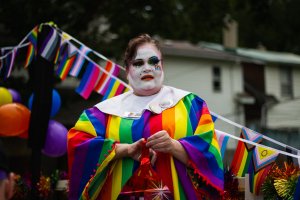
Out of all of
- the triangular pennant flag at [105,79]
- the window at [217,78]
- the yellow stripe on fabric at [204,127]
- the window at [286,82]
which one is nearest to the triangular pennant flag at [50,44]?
the triangular pennant flag at [105,79]

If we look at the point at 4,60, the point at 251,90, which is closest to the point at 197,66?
the point at 251,90

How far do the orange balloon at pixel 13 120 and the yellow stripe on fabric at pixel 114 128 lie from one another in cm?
288

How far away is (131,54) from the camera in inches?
138

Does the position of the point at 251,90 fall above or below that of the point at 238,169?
above

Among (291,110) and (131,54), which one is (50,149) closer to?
(131,54)

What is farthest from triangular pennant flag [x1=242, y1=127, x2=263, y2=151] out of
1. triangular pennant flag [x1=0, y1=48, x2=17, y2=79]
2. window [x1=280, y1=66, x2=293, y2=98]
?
window [x1=280, y1=66, x2=293, y2=98]

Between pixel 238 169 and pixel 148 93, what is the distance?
3.84ft

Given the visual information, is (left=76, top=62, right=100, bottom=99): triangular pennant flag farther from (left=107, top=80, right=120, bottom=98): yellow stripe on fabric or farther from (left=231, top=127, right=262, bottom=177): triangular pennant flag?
(left=231, top=127, right=262, bottom=177): triangular pennant flag

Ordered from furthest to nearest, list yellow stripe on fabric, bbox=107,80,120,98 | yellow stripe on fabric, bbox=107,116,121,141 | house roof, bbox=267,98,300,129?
1. house roof, bbox=267,98,300,129
2. yellow stripe on fabric, bbox=107,80,120,98
3. yellow stripe on fabric, bbox=107,116,121,141

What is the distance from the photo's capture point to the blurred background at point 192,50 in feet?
33.7

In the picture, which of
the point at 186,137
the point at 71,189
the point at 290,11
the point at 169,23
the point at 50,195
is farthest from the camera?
the point at 290,11

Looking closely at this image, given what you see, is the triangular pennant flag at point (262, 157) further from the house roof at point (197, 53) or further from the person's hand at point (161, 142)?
the house roof at point (197, 53)

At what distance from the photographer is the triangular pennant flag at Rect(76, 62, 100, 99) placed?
5.52 metres

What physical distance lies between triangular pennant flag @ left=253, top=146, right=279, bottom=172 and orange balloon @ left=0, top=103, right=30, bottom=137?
10.3 feet
